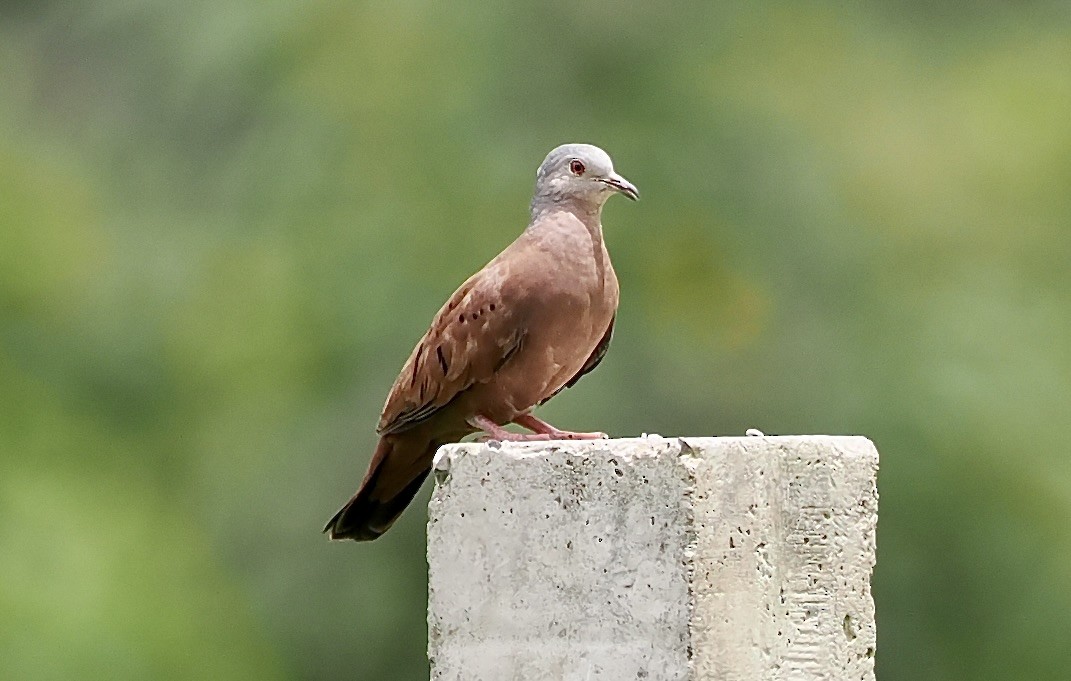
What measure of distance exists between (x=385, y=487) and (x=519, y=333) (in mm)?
453

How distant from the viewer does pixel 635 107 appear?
6.25m

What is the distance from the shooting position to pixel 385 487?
121 inches

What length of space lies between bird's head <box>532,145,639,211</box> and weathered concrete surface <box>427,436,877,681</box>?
68 cm

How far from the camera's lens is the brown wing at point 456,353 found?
9.28 feet

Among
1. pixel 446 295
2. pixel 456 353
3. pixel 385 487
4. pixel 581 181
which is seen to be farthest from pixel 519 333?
pixel 446 295

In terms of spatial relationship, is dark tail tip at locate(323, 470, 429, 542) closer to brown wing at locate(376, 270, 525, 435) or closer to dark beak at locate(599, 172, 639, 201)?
brown wing at locate(376, 270, 525, 435)

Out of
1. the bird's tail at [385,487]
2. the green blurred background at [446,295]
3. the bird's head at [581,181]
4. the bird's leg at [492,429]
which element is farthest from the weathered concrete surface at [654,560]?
the green blurred background at [446,295]

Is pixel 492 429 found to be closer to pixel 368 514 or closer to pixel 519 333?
pixel 519 333

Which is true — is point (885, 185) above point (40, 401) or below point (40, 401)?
above

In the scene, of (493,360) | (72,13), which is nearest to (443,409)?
(493,360)

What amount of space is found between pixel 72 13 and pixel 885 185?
3.55 meters

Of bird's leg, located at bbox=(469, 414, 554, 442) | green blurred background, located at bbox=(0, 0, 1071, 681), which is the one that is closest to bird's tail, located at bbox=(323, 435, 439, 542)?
bird's leg, located at bbox=(469, 414, 554, 442)

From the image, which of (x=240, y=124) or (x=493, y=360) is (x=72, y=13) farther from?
(x=493, y=360)

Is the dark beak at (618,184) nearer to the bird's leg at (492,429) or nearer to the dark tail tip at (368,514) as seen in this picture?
the bird's leg at (492,429)
